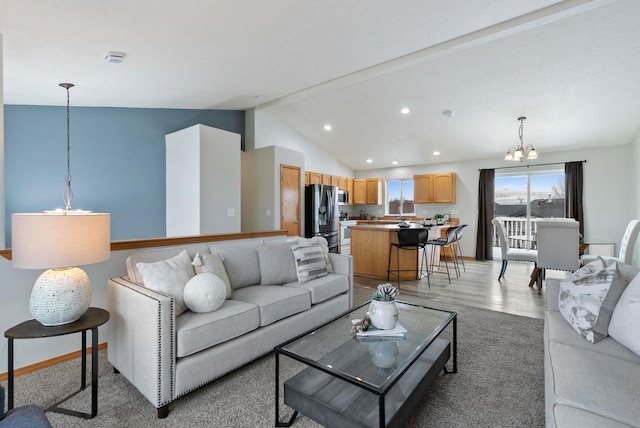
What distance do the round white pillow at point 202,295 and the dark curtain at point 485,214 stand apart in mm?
6658

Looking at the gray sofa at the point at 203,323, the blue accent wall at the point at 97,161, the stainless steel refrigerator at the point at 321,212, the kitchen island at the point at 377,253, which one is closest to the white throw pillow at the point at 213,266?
the gray sofa at the point at 203,323

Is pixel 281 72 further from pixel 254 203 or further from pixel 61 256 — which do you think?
pixel 61 256

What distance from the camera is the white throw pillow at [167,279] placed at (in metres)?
2.02

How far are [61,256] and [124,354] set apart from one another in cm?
78

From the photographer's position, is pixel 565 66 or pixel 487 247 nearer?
pixel 565 66

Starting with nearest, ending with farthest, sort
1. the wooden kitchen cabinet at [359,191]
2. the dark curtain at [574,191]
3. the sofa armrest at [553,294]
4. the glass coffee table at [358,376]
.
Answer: the glass coffee table at [358,376] < the sofa armrest at [553,294] < the dark curtain at [574,191] < the wooden kitchen cabinet at [359,191]

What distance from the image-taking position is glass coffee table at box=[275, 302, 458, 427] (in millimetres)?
1405

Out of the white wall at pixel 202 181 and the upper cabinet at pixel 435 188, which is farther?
the upper cabinet at pixel 435 188

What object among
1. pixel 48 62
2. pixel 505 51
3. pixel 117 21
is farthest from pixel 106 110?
pixel 505 51

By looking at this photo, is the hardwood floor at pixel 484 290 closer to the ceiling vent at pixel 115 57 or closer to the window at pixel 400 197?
the window at pixel 400 197

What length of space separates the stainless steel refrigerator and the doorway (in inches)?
11.8

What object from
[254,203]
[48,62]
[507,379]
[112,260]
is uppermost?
[48,62]

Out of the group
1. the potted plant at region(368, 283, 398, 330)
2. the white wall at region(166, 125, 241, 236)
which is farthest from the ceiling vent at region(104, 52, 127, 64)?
the potted plant at region(368, 283, 398, 330)

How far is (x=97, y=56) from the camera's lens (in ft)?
9.15
